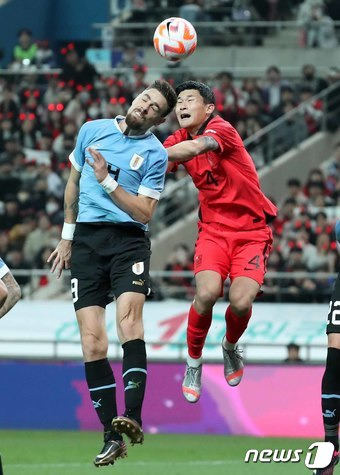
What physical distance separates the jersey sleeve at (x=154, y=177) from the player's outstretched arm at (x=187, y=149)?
11.0 inches

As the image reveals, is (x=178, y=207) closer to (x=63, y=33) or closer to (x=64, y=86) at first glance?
(x=64, y=86)

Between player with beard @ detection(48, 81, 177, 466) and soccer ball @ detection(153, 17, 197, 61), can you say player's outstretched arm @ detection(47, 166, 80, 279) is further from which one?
soccer ball @ detection(153, 17, 197, 61)

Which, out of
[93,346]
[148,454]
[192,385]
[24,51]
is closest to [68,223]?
[93,346]

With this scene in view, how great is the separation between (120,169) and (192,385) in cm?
236

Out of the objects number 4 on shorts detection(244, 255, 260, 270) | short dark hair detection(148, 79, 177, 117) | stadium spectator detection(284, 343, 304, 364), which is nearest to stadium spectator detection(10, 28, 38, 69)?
stadium spectator detection(284, 343, 304, 364)

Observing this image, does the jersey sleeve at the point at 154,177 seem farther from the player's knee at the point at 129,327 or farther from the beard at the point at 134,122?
the player's knee at the point at 129,327

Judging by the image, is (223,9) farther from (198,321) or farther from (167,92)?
(167,92)

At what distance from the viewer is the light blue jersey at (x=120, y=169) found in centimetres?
1080

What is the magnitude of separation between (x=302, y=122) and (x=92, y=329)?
14.7m

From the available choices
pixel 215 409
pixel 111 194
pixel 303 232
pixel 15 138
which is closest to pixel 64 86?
pixel 15 138

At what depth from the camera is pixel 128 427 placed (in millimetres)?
10133

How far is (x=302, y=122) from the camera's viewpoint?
979 inches

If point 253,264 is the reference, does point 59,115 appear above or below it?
below

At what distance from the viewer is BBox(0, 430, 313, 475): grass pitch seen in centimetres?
1328
